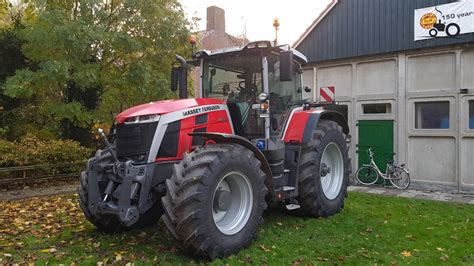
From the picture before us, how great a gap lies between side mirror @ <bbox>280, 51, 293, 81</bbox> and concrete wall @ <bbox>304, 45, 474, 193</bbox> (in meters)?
5.83

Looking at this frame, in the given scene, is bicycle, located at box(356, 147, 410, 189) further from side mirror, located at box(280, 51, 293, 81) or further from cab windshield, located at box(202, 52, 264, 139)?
side mirror, located at box(280, 51, 293, 81)

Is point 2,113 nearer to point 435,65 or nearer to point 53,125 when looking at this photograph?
point 53,125

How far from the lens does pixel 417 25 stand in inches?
367

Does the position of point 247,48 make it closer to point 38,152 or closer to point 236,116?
point 236,116

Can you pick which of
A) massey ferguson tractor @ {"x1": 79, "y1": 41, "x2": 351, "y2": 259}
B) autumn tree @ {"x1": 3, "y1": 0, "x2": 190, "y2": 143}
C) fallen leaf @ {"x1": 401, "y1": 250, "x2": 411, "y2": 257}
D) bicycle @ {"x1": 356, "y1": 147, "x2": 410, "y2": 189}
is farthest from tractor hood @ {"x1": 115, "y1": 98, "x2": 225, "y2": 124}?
bicycle @ {"x1": 356, "y1": 147, "x2": 410, "y2": 189}

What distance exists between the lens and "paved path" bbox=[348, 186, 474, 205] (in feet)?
27.2

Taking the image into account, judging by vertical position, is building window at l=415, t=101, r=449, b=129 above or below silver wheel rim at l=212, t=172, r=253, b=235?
above

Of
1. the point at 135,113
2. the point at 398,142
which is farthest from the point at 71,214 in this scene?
the point at 398,142

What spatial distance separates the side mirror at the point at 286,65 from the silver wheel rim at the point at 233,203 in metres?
1.42

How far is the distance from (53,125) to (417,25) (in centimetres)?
1064

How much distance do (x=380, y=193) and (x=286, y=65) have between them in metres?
5.55

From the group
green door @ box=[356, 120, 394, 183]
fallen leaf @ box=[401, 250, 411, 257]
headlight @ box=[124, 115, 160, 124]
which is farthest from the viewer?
green door @ box=[356, 120, 394, 183]

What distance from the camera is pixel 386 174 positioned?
9.98 m

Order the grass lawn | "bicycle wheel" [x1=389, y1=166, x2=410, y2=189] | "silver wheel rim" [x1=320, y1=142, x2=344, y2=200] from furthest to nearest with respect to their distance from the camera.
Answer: "bicycle wheel" [x1=389, y1=166, x2=410, y2=189]
"silver wheel rim" [x1=320, y1=142, x2=344, y2=200]
the grass lawn
